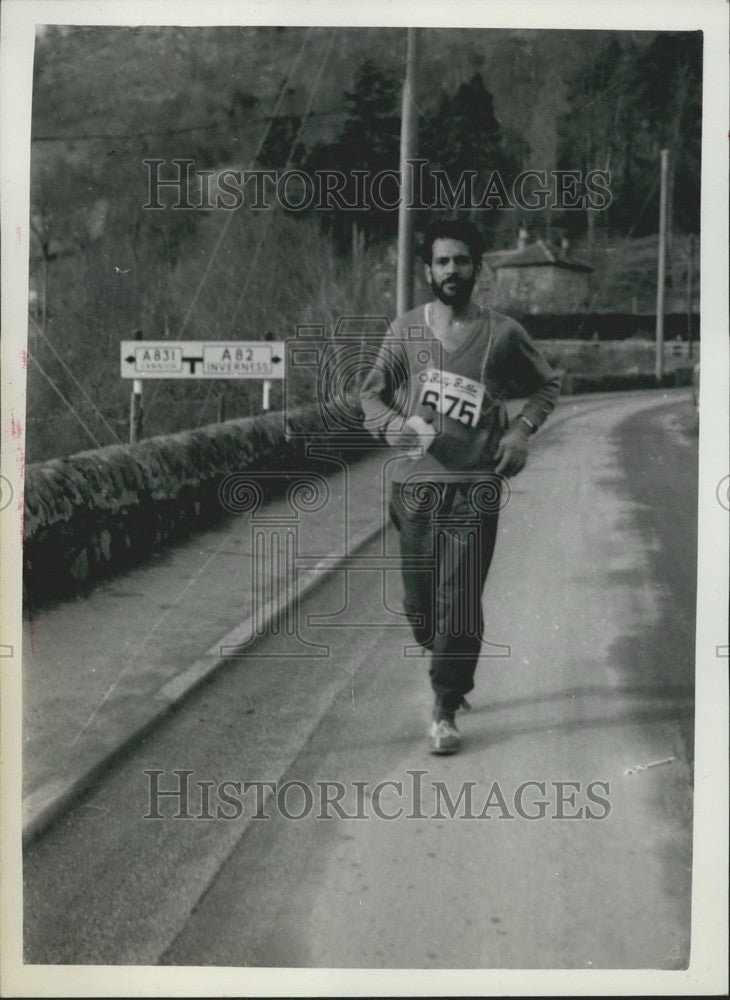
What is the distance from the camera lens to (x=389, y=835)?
11.2 ft

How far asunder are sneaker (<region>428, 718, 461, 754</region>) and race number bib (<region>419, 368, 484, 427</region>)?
88 cm

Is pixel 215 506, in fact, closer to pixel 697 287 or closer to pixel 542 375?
pixel 542 375

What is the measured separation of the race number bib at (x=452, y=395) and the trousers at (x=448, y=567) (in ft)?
0.70

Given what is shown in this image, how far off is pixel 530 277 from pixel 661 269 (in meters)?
0.38

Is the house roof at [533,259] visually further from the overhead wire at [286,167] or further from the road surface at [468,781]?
the overhead wire at [286,167]

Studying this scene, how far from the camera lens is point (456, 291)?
346 cm

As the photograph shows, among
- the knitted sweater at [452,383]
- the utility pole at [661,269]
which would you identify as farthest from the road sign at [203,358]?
the utility pole at [661,269]

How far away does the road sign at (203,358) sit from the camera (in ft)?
11.4

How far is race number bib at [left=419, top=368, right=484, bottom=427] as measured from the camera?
3463mm

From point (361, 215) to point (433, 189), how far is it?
Result: 0.22 m

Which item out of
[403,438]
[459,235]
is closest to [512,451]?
[403,438]

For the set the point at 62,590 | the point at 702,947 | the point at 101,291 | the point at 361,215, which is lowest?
the point at 702,947

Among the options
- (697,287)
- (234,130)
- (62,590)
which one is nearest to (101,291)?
(234,130)

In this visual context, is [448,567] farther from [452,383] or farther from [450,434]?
[452,383]
